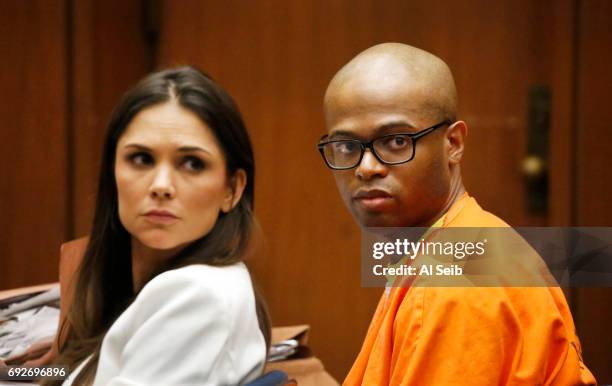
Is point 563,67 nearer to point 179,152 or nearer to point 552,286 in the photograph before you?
point 552,286

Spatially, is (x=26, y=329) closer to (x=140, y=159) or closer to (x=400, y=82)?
(x=140, y=159)

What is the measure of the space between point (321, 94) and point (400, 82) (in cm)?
76

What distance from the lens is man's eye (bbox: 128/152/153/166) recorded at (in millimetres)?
1140

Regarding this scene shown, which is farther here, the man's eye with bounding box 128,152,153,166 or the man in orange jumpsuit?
the man's eye with bounding box 128,152,153,166

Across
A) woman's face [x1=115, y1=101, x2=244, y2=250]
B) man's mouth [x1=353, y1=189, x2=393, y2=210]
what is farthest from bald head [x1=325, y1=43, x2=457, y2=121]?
woman's face [x1=115, y1=101, x2=244, y2=250]

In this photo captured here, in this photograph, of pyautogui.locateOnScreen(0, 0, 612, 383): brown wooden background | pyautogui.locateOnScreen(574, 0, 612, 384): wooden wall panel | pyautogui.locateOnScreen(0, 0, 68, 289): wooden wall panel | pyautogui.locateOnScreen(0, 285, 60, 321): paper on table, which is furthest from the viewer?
pyautogui.locateOnScreen(0, 0, 68, 289): wooden wall panel

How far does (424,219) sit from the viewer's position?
1.00 metres

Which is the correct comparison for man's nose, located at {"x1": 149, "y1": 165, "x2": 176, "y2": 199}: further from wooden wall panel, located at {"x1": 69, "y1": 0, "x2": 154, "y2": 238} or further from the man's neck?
wooden wall panel, located at {"x1": 69, "y1": 0, "x2": 154, "y2": 238}

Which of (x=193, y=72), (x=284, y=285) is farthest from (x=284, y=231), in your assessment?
(x=193, y=72)

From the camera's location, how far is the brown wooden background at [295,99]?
1.51m

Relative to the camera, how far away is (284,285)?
175 cm

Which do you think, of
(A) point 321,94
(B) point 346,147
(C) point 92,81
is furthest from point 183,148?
(C) point 92,81

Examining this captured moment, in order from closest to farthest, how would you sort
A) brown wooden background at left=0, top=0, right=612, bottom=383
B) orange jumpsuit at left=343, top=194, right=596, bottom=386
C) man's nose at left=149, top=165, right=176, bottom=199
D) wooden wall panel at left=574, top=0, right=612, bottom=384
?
1. orange jumpsuit at left=343, top=194, right=596, bottom=386
2. man's nose at left=149, top=165, right=176, bottom=199
3. wooden wall panel at left=574, top=0, right=612, bottom=384
4. brown wooden background at left=0, top=0, right=612, bottom=383

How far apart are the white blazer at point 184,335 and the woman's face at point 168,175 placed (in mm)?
107
